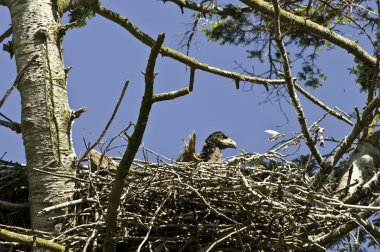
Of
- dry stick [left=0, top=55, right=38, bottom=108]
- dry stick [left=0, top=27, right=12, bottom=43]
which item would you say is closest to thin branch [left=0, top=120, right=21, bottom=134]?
dry stick [left=0, top=55, right=38, bottom=108]

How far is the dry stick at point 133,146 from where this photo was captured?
4141 mm

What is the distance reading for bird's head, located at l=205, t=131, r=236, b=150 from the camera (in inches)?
337

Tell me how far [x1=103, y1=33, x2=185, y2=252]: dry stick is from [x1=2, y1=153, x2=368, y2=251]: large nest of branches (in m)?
0.38

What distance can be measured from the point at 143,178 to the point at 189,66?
5.26 ft

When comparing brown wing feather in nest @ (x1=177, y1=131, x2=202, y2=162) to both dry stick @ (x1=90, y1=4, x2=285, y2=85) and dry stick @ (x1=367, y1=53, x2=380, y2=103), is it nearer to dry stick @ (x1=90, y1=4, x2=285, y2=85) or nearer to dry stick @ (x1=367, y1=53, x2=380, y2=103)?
dry stick @ (x1=90, y1=4, x2=285, y2=85)

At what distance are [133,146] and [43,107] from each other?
1825mm

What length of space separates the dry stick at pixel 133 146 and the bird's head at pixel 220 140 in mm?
3616

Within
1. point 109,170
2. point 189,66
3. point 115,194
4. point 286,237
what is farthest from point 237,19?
point 115,194

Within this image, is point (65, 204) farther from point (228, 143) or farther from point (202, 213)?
point (228, 143)

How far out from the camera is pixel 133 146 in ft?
14.7

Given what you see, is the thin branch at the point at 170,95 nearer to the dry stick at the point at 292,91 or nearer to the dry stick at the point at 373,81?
the dry stick at the point at 292,91

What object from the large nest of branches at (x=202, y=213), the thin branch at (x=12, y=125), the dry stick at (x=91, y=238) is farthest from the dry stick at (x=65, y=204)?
the thin branch at (x=12, y=125)

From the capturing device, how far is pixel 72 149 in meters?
6.12

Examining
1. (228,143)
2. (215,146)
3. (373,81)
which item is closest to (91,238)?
(373,81)
